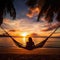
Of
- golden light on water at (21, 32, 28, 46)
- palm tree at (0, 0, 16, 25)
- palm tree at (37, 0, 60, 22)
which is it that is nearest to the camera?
palm tree at (37, 0, 60, 22)

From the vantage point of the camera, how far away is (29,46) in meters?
5.87

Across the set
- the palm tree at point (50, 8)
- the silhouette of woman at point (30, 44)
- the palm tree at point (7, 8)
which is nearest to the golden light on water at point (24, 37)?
the silhouette of woman at point (30, 44)

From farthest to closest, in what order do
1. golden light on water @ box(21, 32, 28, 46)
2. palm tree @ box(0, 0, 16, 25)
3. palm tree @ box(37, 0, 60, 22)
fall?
1. golden light on water @ box(21, 32, 28, 46)
2. palm tree @ box(0, 0, 16, 25)
3. palm tree @ box(37, 0, 60, 22)

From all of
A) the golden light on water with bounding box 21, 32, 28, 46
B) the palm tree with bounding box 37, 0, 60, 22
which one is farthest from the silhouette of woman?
the palm tree with bounding box 37, 0, 60, 22

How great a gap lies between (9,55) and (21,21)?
2.70ft

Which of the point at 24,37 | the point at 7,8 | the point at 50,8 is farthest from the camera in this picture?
the point at 24,37

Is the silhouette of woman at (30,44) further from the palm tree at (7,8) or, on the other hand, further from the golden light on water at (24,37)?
the palm tree at (7,8)

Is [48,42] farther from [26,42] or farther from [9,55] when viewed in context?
[9,55]

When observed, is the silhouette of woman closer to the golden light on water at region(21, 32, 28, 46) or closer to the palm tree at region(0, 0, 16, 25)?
the golden light on water at region(21, 32, 28, 46)

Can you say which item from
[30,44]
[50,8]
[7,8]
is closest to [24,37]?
[30,44]

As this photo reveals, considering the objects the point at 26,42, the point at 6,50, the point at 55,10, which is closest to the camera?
the point at 55,10

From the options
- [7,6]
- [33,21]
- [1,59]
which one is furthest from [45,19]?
[1,59]

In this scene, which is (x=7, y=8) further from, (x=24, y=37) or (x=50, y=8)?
(x=50, y=8)

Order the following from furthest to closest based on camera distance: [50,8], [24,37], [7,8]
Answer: [24,37], [7,8], [50,8]
